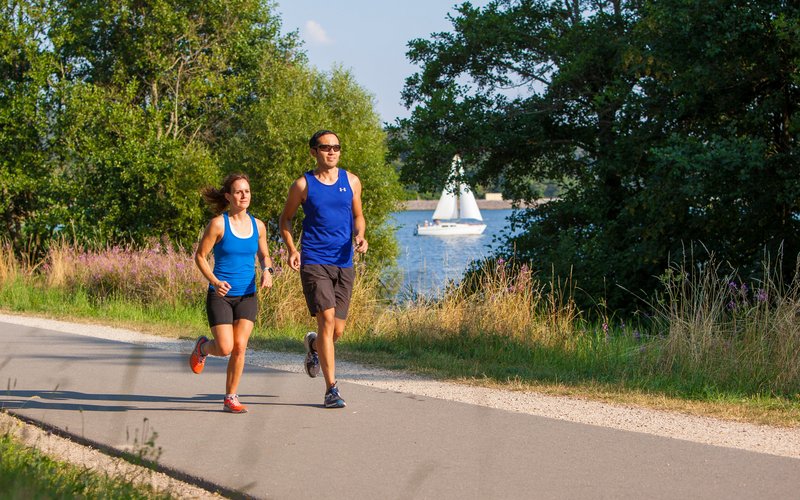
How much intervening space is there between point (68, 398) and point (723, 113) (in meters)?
14.0

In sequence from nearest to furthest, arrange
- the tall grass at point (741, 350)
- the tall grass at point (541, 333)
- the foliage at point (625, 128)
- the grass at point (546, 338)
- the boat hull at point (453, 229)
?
the grass at point (546, 338), the tall grass at point (741, 350), the tall grass at point (541, 333), the foliage at point (625, 128), the boat hull at point (453, 229)

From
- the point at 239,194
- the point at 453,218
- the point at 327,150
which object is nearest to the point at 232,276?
the point at 239,194

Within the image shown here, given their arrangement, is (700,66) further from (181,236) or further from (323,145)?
(181,236)

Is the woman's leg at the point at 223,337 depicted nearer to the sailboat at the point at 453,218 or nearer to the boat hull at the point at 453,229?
the sailboat at the point at 453,218

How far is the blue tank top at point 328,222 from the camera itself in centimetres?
732

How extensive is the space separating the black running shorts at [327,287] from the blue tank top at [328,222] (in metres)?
0.05

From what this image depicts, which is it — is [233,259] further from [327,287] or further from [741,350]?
[741,350]

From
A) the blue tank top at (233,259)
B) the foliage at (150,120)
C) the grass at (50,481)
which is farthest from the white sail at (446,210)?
the grass at (50,481)

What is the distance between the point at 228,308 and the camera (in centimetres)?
732

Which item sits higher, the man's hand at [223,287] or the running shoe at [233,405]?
the man's hand at [223,287]

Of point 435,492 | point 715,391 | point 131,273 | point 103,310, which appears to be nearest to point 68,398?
point 435,492

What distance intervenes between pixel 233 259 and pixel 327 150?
1.05 m

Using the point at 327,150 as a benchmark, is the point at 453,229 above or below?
below

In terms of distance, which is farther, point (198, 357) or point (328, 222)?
point (198, 357)
